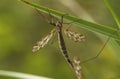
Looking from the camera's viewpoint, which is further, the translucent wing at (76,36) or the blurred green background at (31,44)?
the blurred green background at (31,44)

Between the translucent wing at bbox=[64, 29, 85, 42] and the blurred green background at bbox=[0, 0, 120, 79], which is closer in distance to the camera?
the translucent wing at bbox=[64, 29, 85, 42]

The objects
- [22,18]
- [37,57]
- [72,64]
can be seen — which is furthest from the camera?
[22,18]

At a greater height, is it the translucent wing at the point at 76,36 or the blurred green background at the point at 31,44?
the translucent wing at the point at 76,36

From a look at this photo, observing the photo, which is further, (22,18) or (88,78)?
(22,18)

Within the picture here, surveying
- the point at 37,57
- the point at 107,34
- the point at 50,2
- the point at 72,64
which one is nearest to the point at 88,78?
the point at 72,64

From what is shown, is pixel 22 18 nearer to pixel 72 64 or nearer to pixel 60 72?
pixel 60 72

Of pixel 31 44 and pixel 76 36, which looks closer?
pixel 76 36

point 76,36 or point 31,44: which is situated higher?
point 76,36

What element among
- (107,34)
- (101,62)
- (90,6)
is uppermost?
(107,34)

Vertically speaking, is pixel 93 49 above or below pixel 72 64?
below

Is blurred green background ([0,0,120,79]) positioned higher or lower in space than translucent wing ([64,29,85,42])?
lower

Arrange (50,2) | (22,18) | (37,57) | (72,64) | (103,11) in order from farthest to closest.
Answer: (22,18) → (37,57) → (50,2) → (103,11) → (72,64)
